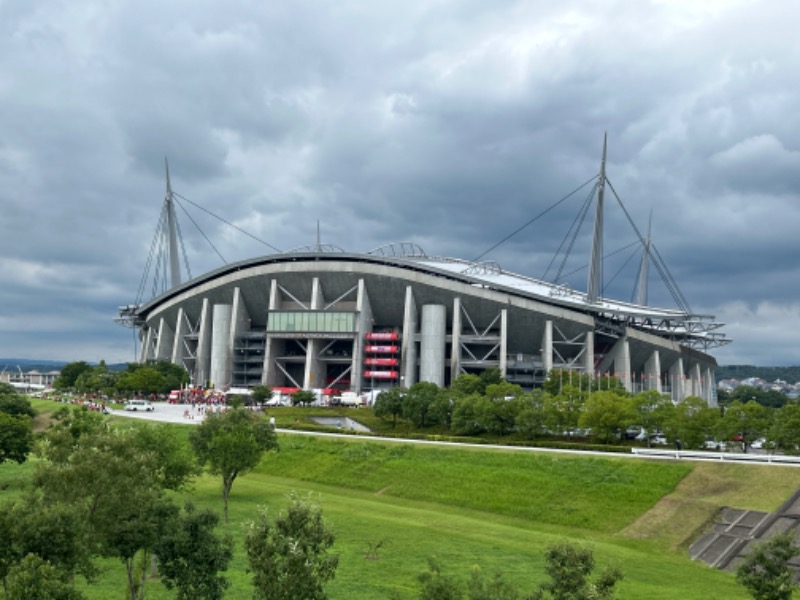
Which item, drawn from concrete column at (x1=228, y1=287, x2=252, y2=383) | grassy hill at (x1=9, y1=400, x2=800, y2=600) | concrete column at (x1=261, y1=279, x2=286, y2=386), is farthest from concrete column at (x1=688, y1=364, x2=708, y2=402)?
grassy hill at (x1=9, y1=400, x2=800, y2=600)

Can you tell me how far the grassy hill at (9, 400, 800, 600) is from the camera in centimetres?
3059

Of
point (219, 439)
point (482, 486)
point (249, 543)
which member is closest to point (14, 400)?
point (219, 439)

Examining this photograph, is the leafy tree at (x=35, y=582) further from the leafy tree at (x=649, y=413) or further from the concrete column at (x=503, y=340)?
the concrete column at (x=503, y=340)

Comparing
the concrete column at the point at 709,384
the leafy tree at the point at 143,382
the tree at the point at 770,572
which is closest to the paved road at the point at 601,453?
the leafy tree at the point at 143,382

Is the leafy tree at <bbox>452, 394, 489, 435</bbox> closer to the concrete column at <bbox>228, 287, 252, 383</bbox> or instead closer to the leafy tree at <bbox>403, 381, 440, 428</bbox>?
the leafy tree at <bbox>403, 381, 440, 428</bbox>

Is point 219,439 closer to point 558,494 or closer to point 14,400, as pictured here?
point 558,494

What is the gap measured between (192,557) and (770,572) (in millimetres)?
20044

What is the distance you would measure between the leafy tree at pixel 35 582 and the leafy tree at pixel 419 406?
63.7 meters

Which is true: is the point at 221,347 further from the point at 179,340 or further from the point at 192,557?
the point at 192,557

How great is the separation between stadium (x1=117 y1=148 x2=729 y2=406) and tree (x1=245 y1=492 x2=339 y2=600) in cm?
9664

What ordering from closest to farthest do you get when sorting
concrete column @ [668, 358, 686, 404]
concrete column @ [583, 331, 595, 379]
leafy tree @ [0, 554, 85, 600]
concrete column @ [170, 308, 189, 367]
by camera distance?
leafy tree @ [0, 554, 85, 600], concrete column @ [583, 331, 595, 379], concrete column @ [668, 358, 686, 404], concrete column @ [170, 308, 189, 367]

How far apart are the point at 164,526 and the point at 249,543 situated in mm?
5725

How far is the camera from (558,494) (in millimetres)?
47156

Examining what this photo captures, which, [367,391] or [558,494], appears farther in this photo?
[367,391]
